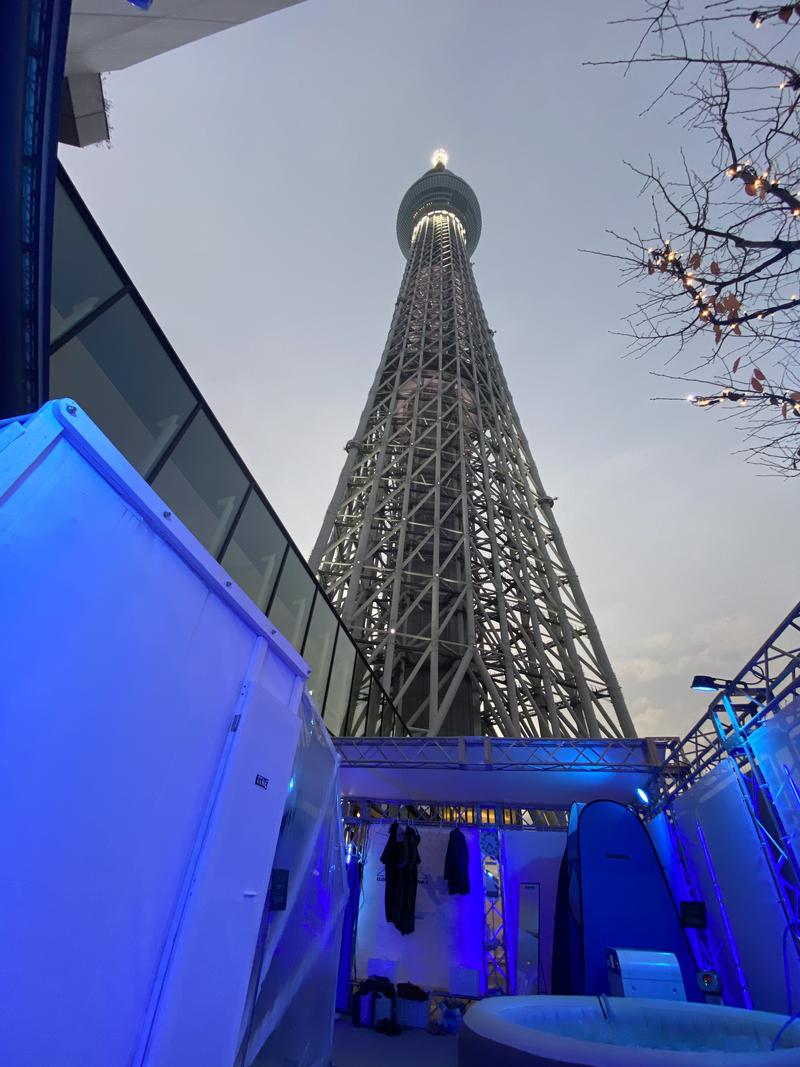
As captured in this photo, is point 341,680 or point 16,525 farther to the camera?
point 341,680

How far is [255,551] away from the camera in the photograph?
8.66 metres

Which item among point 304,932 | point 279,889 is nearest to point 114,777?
point 279,889

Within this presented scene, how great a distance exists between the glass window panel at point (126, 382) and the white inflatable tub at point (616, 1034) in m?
6.36

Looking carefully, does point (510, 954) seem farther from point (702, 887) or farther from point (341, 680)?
point (341, 680)

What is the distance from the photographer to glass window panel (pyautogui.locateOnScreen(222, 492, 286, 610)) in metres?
8.21

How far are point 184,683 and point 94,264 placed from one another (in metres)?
5.68

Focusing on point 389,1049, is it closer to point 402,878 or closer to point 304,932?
point 402,878

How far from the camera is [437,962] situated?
9.08 m

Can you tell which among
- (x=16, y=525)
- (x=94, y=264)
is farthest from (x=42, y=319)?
(x=16, y=525)

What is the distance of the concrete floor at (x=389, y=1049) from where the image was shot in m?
6.27

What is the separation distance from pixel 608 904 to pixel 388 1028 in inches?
147

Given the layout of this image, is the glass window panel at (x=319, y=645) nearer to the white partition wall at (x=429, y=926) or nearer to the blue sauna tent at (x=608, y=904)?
the white partition wall at (x=429, y=926)

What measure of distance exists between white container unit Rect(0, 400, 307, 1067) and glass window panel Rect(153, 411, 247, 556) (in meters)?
5.52

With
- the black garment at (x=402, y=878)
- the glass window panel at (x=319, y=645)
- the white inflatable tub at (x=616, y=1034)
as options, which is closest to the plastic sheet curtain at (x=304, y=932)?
the white inflatable tub at (x=616, y=1034)
